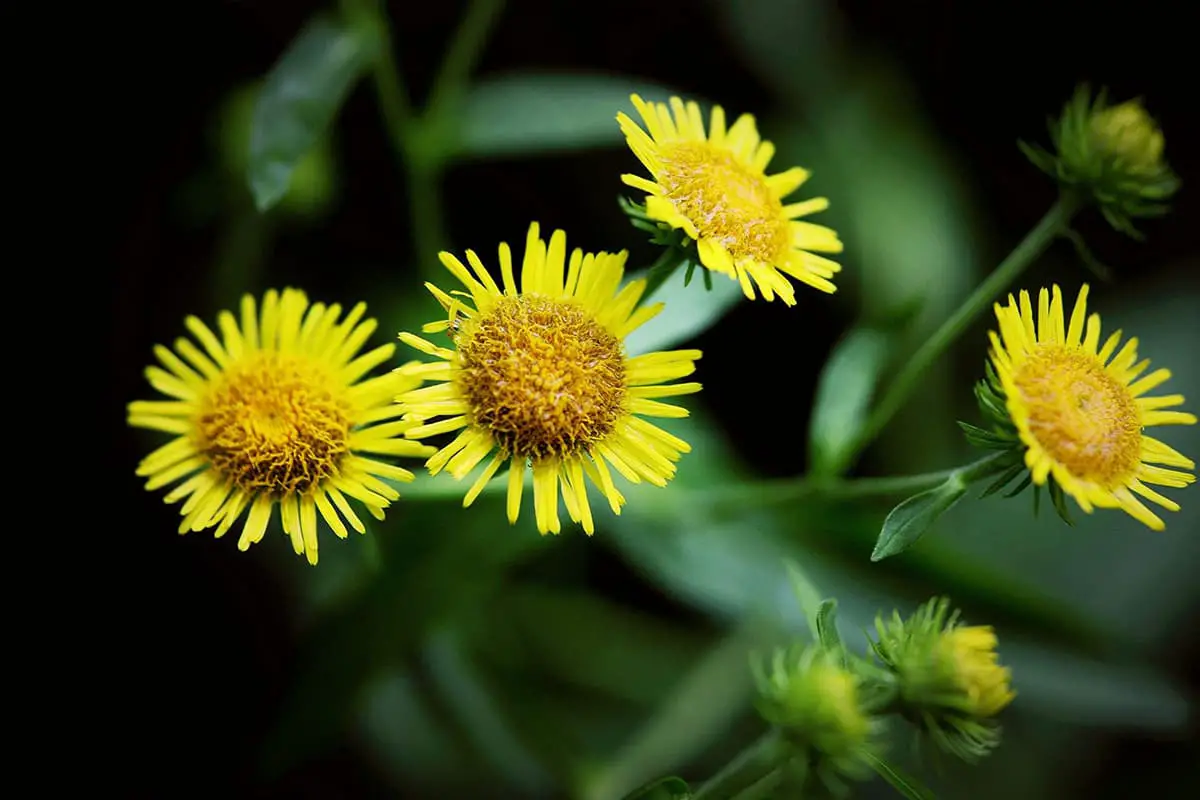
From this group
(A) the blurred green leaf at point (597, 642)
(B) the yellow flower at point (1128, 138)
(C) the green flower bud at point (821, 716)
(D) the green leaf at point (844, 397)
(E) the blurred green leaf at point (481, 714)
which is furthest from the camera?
(A) the blurred green leaf at point (597, 642)

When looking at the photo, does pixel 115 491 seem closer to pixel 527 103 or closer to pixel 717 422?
pixel 527 103

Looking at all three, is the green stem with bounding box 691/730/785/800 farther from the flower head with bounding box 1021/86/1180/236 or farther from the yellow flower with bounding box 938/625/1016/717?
the flower head with bounding box 1021/86/1180/236

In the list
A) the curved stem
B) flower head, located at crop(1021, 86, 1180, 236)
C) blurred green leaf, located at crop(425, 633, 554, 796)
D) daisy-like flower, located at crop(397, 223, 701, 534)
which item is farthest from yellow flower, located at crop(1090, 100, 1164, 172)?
blurred green leaf, located at crop(425, 633, 554, 796)

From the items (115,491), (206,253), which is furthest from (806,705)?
(206,253)

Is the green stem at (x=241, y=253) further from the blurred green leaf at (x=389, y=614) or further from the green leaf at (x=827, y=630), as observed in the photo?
the green leaf at (x=827, y=630)

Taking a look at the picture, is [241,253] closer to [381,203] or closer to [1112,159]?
[381,203]

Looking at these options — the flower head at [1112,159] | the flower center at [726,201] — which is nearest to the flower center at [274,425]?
the flower center at [726,201]
